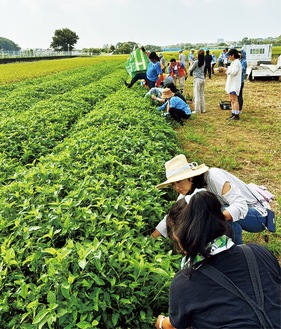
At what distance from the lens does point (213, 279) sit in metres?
1.59

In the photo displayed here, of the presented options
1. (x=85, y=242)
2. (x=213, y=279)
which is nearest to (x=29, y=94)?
(x=85, y=242)

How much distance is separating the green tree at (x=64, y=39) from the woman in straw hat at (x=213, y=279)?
104053mm

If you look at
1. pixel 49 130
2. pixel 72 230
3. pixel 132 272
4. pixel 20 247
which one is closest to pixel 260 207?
pixel 132 272

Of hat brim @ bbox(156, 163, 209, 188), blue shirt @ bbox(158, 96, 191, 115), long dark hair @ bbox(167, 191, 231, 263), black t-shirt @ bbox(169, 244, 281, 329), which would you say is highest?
long dark hair @ bbox(167, 191, 231, 263)

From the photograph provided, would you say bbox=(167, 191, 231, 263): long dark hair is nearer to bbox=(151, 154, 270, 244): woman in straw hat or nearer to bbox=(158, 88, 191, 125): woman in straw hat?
bbox=(151, 154, 270, 244): woman in straw hat

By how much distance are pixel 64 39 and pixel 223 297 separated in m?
105

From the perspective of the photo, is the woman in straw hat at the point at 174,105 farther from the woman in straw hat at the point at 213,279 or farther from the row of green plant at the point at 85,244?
the woman in straw hat at the point at 213,279

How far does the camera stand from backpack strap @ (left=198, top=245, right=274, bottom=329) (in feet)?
4.88

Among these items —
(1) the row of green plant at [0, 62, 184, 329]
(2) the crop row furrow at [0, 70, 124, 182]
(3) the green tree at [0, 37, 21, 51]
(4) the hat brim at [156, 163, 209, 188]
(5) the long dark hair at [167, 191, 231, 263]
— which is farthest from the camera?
(3) the green tree at [0, 37, 21, 51]

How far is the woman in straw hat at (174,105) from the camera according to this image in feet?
26.8

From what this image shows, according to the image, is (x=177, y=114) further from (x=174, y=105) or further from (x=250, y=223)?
(x=250, y=223)

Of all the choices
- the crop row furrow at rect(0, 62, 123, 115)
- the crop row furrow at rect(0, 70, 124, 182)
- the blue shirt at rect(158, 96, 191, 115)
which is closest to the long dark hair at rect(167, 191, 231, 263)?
the crop row furrow at rect(0, 70, 124, 182)

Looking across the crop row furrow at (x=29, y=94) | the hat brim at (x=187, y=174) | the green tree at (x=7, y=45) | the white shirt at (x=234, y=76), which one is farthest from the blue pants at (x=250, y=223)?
the green tree at (x=7, y=45)

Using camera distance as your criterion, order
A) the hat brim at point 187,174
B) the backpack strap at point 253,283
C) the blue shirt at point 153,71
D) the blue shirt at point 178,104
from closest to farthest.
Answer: the backpack strap at point 253,283 → the hat brim at point 187,174 → the blue shirt at point 178,104 → the blue shirt at point 153,71
